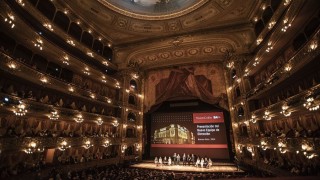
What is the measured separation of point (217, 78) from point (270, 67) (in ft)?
24.6

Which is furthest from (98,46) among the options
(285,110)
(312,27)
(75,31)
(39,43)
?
(312,27)

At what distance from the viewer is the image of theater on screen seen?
2427 centimetres

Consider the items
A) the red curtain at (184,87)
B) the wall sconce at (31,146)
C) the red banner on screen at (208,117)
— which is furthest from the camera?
the red banner on screen at (208,117)

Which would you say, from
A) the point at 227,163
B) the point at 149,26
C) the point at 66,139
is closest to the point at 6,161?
the point at 66,139

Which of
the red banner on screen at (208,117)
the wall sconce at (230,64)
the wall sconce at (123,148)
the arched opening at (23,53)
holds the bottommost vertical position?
the wall sconce at (123,148)

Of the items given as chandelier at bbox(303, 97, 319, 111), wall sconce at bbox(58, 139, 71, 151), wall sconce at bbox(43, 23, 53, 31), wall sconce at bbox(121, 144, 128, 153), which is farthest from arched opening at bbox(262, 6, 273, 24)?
wall sconce at bbox(58, 139, 71, 151)

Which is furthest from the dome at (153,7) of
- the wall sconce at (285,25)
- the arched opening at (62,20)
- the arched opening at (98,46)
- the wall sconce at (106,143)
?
the wall sconce at (106,143)

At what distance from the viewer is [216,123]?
939 inches

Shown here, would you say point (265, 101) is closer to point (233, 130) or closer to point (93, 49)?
point (233, 130)

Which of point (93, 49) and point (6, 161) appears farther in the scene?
point (93, 49)

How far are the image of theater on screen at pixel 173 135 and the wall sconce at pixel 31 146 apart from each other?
49.9 feet

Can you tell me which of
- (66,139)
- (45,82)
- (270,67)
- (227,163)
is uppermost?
(270,67)

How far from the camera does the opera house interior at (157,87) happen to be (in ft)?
40.4

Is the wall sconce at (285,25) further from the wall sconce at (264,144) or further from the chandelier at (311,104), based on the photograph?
the wall sconce at (264,144)
